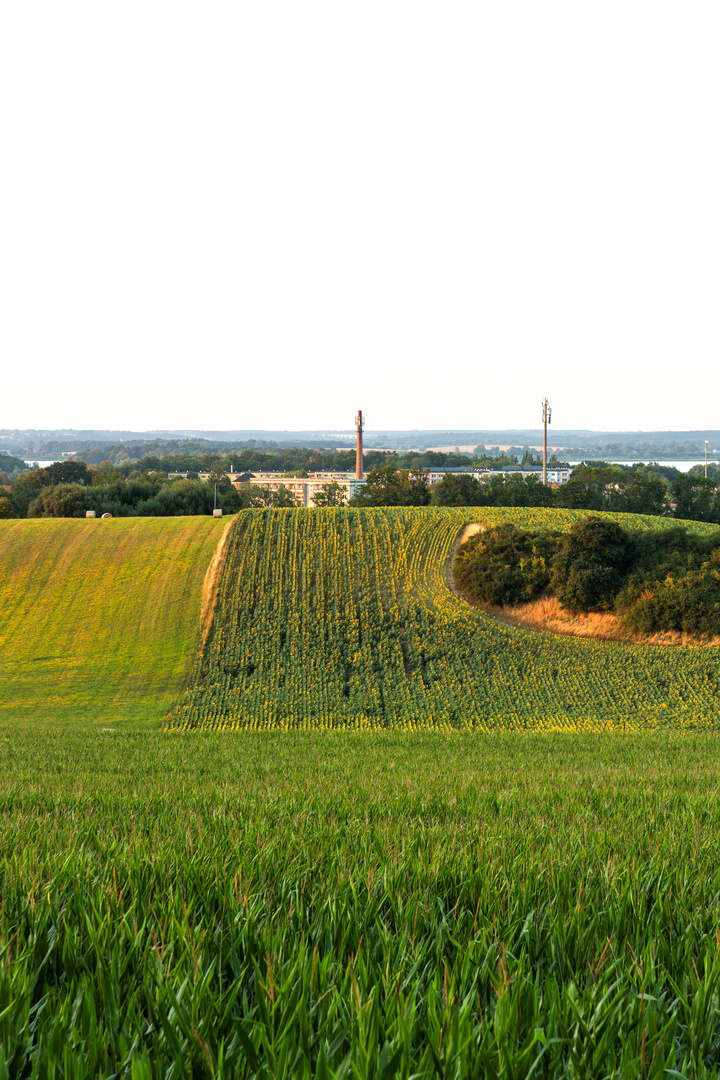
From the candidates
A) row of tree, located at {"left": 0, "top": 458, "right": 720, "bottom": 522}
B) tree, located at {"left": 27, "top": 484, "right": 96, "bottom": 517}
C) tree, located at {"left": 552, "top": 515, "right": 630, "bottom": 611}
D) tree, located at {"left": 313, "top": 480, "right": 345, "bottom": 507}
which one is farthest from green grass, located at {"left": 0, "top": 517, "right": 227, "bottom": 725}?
tree, located at {"left": 313, "top": 480, "right": 345, "bottom": 507}

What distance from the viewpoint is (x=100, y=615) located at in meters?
32.0

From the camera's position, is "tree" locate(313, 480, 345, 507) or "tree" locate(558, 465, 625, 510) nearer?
"tree" locate(558, 465, 625, 510)

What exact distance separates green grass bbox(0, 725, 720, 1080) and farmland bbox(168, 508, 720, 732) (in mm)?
19160

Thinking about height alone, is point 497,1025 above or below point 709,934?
above

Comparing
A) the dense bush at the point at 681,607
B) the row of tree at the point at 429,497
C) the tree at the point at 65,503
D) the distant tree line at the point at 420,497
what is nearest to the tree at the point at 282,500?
the distant tree line at the point at 420,497

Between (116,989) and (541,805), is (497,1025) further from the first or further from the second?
(541,805)

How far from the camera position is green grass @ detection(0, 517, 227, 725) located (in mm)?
25984

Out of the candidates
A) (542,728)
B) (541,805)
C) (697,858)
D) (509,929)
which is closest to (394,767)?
(541,805)

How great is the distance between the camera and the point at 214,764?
11.7 m

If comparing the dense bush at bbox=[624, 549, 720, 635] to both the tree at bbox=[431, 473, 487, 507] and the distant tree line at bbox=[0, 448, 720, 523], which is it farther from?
the tree at bbox=[431, 473, 487, 507]

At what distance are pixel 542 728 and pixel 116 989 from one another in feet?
75.4

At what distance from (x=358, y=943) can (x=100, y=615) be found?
3186cm

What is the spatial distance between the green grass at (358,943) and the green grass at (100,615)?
2128 centimetres

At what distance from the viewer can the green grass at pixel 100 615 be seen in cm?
2598
